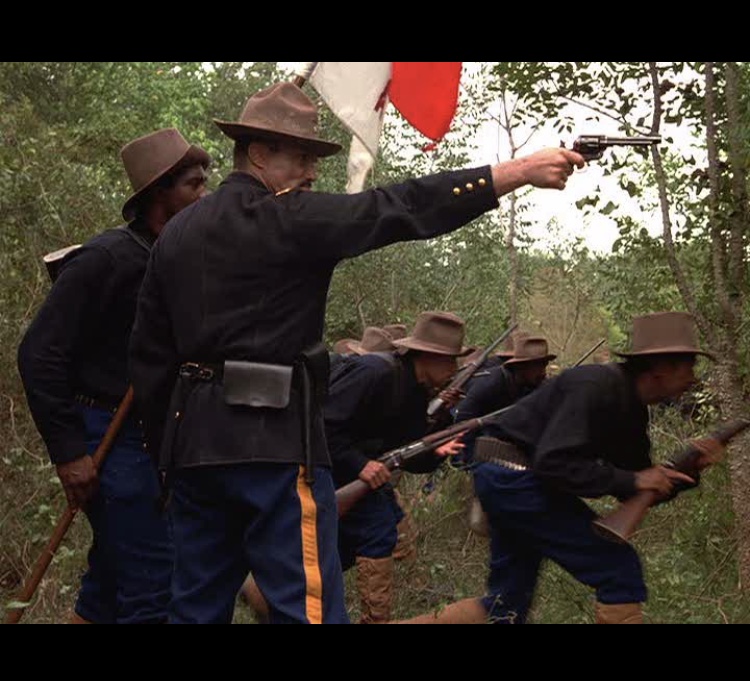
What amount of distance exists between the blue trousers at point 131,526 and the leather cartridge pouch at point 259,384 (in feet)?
3.27

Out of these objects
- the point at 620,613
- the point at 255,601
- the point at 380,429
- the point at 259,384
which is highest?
the point at 259,384

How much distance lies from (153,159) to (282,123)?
1.06 m

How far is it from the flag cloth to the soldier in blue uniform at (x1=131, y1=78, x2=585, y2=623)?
5.23 ft

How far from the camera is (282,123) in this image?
13.4 feet

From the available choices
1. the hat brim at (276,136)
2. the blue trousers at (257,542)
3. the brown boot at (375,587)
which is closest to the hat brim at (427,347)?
the brown boot at (375,587)

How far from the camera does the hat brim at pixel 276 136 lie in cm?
405

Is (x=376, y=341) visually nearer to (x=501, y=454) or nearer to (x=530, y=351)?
(x=530, y=351)

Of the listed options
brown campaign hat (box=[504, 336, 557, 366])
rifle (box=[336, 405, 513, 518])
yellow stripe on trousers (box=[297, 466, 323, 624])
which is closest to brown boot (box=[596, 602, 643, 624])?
rifle (box=[336, 405, 513, 518])

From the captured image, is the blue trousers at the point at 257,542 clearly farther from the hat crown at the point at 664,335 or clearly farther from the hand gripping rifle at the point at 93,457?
the hat crown at the point at 664,335

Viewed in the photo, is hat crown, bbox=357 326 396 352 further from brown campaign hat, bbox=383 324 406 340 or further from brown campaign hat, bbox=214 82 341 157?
brown campaign hat, bbox=214 82 341 157

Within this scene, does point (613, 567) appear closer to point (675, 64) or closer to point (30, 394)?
point (30, 394)

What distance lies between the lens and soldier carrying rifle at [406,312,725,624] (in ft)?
17.1

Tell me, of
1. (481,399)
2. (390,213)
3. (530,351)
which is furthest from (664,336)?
(530,351)
